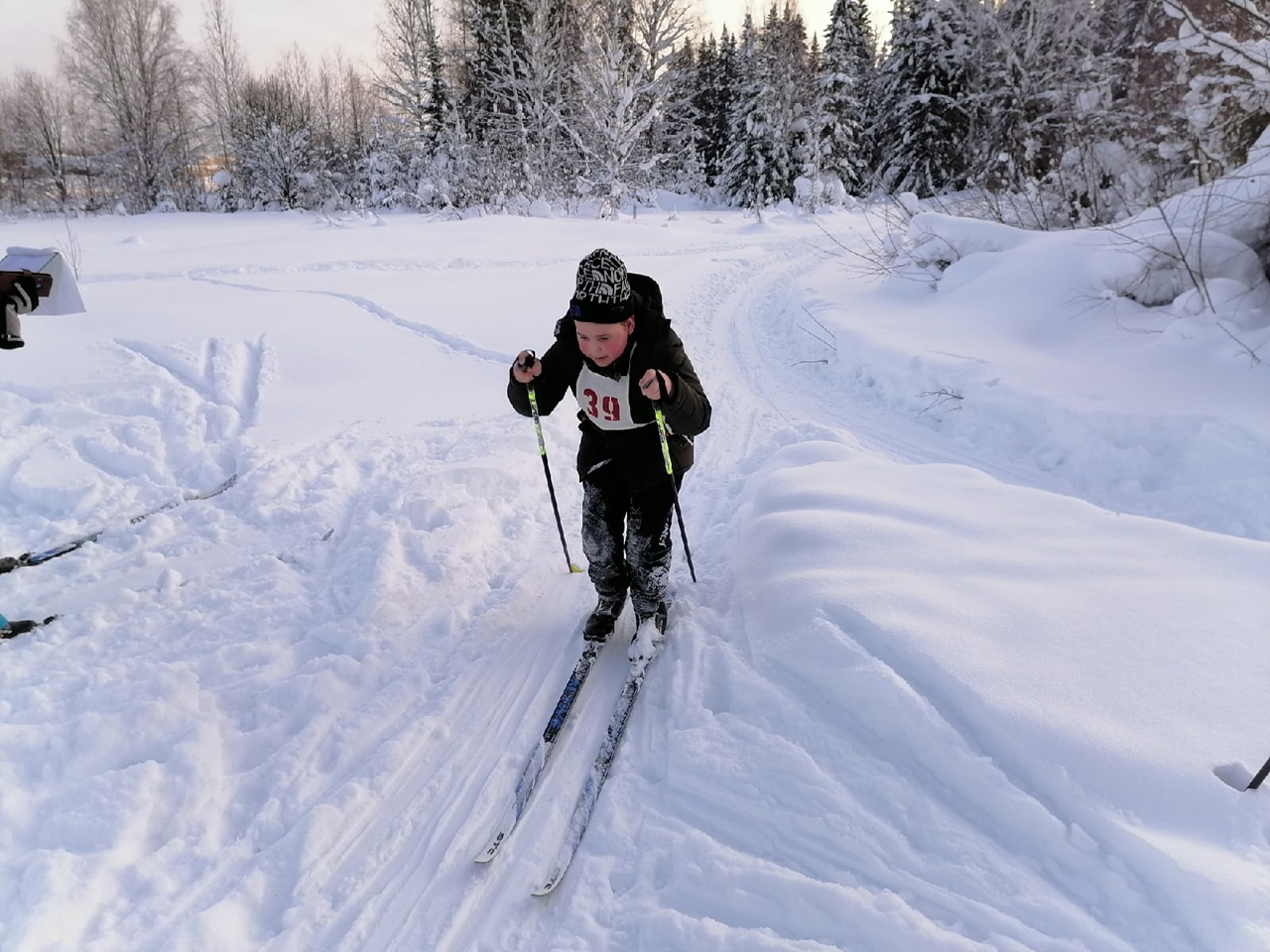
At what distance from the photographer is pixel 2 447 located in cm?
467

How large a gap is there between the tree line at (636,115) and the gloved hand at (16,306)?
414 inches

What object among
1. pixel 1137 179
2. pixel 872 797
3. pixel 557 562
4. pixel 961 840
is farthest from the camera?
pixel 1137 179

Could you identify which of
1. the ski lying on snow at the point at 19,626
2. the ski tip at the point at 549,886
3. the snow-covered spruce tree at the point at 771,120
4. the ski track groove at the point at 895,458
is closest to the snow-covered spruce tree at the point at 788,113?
the snow-covered spruce tree at the point at 771,120

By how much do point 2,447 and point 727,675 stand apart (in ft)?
17.3

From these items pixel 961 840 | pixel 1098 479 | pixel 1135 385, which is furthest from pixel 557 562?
pixel 1135 385

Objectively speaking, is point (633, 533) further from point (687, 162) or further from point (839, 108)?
point (687, 162)

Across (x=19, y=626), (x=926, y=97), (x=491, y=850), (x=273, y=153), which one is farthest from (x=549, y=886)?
(x=273, y=153)

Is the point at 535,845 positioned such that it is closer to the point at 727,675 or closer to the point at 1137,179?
the point at 727,675

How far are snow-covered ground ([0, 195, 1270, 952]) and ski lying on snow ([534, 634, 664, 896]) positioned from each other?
0.16 feet

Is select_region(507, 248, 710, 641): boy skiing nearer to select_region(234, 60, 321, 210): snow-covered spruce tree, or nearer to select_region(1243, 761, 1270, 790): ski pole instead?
select_region(1243, 761, 1270, 790): ski pole

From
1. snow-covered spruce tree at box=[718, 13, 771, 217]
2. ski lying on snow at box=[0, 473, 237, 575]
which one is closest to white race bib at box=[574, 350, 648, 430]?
ski lying on snow at box=[0, 473, 237, 575]

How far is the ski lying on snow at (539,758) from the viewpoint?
2.36 m

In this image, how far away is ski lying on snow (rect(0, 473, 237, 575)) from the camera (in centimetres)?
378

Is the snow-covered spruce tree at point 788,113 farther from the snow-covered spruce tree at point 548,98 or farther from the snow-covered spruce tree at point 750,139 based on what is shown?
the snow-covered spruce tree at point 548,98
